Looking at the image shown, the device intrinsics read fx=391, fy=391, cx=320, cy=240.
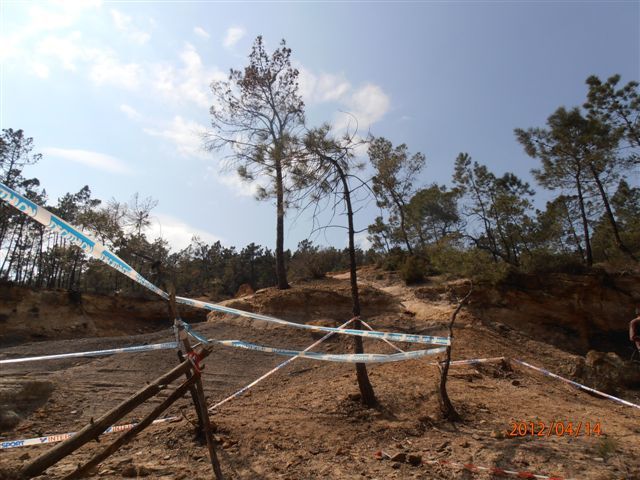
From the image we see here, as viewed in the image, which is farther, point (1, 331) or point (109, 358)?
point (1, 331)

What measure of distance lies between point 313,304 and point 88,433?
12.1 metres

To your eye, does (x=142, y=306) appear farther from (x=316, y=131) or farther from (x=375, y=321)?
(x=316, y=131)

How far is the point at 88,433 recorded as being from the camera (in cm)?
363

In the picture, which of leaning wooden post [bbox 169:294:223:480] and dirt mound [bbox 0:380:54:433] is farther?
dirt mound [bbox 0:380:54:433]

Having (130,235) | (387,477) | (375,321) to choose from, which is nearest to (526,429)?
(387,477)

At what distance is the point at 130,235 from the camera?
81.8 feet

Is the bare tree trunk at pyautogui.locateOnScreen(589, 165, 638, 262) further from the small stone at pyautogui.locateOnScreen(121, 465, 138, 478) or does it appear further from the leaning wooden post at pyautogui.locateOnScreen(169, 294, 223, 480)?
the small stone at pyautogui.locateOnScreen(121, 465, 138, 478)

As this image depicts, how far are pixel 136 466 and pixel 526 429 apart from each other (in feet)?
18.6

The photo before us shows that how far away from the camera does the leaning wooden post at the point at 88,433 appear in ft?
10.5
